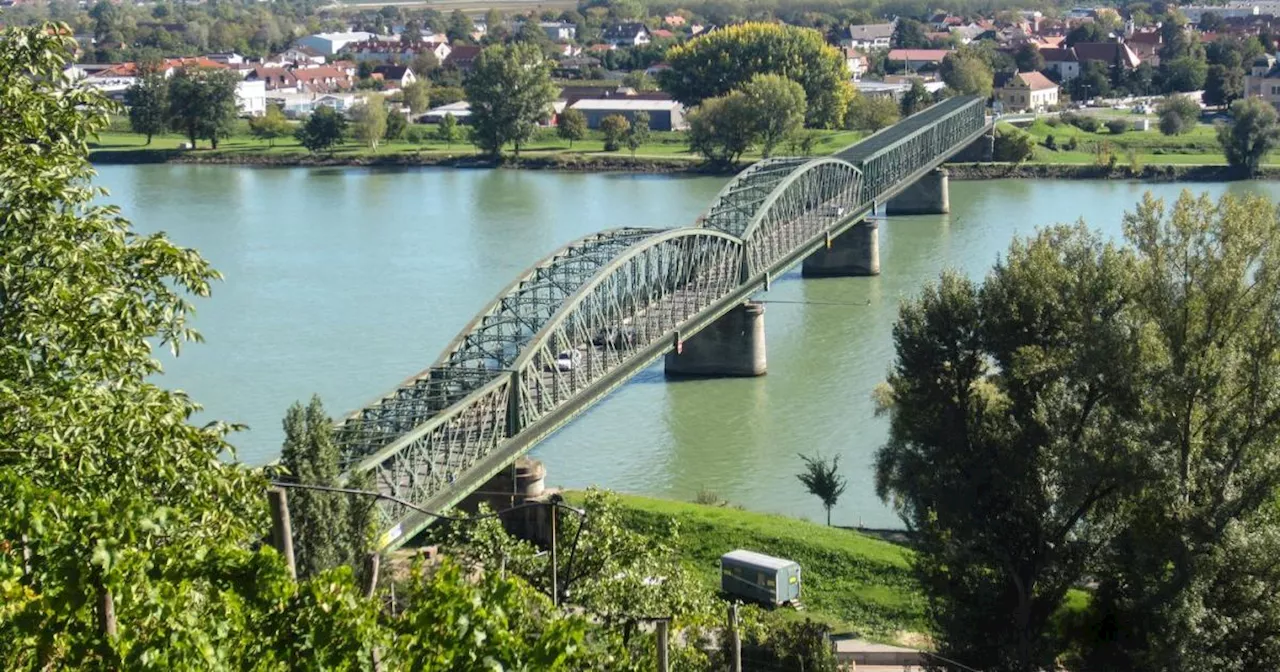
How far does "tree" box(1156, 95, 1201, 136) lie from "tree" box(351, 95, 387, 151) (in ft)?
87.7

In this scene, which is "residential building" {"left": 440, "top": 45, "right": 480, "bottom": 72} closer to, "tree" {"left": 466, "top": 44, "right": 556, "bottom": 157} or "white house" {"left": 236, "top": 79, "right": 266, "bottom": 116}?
"white house" {"left": 236, "top": 79, "right": 266, "bottom": 116}

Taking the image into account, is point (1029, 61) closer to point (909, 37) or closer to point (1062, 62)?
point (1062, 62)

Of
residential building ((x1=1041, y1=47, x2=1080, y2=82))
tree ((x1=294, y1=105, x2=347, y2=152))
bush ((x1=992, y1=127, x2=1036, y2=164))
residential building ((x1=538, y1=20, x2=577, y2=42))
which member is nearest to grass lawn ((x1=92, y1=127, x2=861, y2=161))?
tree ((x1=294, y1=105, x2=347, y2=152))

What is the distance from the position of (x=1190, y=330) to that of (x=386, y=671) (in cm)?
888

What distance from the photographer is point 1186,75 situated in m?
67.4

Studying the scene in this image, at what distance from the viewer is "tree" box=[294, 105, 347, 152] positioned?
189ft

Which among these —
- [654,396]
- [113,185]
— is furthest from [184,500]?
[113,185]

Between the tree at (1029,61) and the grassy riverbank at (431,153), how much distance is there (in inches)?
639

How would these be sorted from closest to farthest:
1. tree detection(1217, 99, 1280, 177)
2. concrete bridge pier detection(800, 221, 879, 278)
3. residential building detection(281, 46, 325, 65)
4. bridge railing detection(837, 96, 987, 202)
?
1. concrete bridge pier detection(800, 221, 879, 278)
2. bridge railing detection(837, 96, 987, 202)
3. tree detection(1217, 99, 1280, 177)
4. residential building detection(281, 46, 325, 65)

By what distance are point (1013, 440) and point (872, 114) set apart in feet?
151

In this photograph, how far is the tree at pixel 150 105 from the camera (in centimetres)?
5969

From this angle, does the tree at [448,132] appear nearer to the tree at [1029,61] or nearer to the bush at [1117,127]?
the bush at [1117,127]

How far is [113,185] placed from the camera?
49125 millimetres

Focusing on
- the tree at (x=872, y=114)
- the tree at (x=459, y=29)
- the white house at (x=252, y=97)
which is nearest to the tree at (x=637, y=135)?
the tree at (x=872, y=114)
